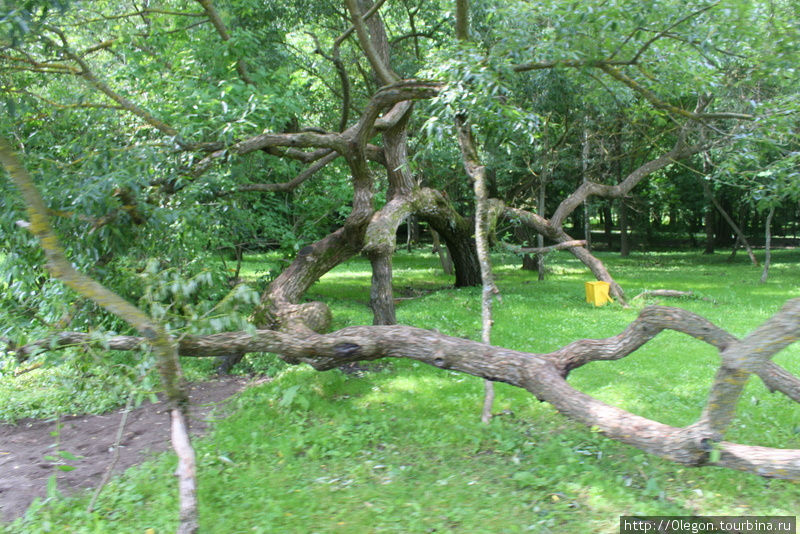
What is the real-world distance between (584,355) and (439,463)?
4.84ft

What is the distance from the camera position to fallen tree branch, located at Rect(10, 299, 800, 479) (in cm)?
339

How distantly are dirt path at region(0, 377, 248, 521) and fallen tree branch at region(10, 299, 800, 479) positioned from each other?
0.91m

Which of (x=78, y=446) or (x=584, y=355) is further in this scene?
(x=78, y=446)

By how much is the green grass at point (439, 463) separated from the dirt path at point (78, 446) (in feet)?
1.18

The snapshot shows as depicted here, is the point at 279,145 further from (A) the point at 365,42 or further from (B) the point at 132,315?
A: (B) the point at 132,315

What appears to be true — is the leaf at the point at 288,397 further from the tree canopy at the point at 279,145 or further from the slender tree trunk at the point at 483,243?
the slender tree trunk at the point at 483,243

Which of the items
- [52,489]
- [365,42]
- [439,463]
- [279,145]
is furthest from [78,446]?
[365,42]

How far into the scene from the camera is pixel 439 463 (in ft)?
15.0

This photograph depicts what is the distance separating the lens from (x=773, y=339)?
338 centimetres

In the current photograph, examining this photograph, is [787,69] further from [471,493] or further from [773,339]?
[471,493]

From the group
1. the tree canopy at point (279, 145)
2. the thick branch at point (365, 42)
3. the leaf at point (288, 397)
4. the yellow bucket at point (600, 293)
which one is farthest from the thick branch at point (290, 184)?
the yellow bucket at point (600, 293)

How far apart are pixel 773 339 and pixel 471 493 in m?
2.19

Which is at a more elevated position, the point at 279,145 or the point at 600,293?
the point at 279,145

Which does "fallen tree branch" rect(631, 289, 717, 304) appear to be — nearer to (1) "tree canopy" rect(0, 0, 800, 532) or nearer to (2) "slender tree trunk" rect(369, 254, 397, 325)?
(1) "tree canopy" rect(0, 0, 800, 532)
